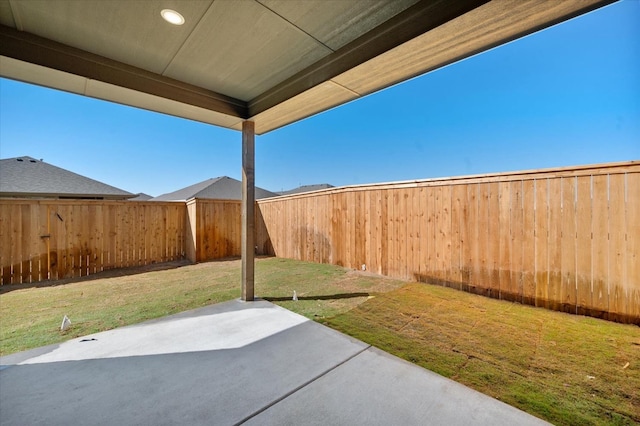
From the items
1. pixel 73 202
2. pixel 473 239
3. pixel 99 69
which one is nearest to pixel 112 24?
pixel 99 69

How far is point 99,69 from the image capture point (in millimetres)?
Answer: 2086

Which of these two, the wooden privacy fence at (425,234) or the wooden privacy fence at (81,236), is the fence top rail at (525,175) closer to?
the wooden privacy fence at (425,234)

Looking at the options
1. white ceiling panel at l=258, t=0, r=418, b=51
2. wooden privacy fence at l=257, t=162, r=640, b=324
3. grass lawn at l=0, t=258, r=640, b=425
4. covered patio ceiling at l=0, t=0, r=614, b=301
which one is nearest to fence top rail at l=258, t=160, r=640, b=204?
wooden privacy fence at l=257, t=162, r=640, b=324

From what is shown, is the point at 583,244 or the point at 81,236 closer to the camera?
the point at 583,244

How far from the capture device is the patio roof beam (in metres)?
1.76

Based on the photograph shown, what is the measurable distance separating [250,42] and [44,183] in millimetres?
10266

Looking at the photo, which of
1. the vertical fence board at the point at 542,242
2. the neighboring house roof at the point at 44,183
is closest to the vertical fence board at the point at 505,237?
the vertical fence board at the point at 542,242

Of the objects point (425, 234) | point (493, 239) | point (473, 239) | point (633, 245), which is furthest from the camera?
point (425, 234)

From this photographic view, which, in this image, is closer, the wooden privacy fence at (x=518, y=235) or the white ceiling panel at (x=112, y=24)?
the white ceiling panel at (x=112, y=24)

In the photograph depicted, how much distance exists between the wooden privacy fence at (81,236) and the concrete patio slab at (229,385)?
445 cm

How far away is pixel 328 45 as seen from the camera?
200 centimetres

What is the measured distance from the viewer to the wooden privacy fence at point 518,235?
2.63m

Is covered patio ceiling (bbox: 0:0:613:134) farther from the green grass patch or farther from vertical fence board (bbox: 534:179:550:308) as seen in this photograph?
the green grass patch

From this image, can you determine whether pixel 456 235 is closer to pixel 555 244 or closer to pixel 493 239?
pixel 493 239
